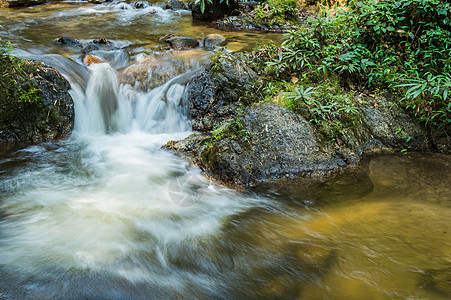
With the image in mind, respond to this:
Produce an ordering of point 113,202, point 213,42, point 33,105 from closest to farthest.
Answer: point 113,202, point 33,105, point 213,42

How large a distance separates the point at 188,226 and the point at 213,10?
952 centimetres

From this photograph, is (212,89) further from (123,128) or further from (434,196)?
(434,196)

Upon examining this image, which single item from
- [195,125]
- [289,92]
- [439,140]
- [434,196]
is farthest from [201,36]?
[434,196]

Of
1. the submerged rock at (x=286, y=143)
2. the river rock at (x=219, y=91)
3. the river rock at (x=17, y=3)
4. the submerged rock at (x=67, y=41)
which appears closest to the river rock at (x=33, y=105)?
the submerged rock at (x=286, y=143)

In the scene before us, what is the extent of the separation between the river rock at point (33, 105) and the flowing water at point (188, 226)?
9.9 inches

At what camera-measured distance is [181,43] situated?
8.02 meters

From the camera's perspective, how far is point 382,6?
531 centimetres

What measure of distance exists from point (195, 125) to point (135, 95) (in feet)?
5.12

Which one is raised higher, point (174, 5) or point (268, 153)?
Answer: point (174, 5)

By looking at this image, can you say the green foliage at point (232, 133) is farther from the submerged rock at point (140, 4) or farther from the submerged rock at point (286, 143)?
the submerged rock at point (140, 4)

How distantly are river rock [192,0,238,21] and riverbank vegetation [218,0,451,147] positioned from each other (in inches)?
240

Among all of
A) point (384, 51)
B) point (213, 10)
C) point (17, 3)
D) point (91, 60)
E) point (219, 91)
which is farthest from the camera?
point (17, 3)

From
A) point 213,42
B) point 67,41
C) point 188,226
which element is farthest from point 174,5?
point 188,226

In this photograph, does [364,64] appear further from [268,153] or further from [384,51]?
[268,153]
